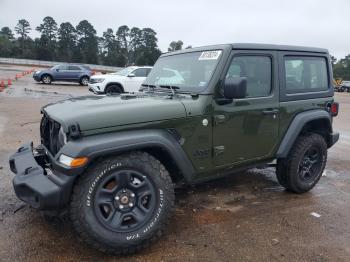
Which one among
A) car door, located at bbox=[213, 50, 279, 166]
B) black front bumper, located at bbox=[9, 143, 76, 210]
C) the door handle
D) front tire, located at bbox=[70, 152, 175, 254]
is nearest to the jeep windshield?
car door, located at bbox=[213, 50, 279, 166]

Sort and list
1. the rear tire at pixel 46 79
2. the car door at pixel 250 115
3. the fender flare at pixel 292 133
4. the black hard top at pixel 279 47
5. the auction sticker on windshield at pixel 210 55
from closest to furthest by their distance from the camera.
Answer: the car door at pixel 250 115 → the auction sticker on windshield at pixel 210 55 → the black hard top at pixel 279 47 → the fender flare at pixel 292 133 → the rear tire at pixel 46 79

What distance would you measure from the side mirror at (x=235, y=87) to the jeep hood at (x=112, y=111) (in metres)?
0.50

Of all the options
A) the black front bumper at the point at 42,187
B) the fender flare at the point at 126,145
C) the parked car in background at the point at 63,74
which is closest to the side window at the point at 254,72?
the fender flare at the point at 126,145

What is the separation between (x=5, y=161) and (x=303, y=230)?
15.3 ft

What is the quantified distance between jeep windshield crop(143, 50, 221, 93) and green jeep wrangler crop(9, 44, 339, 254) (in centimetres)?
2

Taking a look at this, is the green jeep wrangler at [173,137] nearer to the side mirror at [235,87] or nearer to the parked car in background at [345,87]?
the side mirror at [235,87]

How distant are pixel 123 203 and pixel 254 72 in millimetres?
2159

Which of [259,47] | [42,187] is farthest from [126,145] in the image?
[259,47]

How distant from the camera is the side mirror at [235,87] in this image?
349 cm

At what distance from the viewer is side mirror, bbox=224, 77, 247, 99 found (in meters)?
3.49

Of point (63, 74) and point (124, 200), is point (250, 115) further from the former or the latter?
point (63, 74)

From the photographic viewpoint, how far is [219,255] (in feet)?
10.6

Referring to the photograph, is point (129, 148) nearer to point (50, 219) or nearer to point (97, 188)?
point (97, 188)

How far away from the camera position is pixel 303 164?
188 inches
